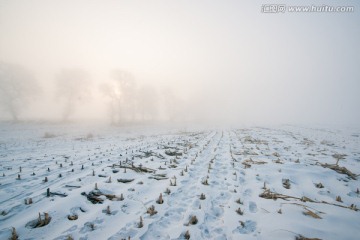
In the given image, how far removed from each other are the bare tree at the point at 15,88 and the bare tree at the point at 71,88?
531 cm

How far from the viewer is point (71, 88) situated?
42.5 m

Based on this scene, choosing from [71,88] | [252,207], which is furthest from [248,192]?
[71,88]

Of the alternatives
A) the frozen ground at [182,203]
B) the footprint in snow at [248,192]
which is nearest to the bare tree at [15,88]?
the frozen ground at [182,203]

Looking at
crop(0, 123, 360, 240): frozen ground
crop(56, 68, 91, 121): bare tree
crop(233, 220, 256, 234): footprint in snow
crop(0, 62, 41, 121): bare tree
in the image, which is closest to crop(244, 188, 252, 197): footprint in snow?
crop(0, 123, 360, 240): frozen ground

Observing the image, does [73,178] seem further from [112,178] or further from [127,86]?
[127,86]

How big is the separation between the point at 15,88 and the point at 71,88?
33.5 ft

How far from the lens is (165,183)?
6016 millimetres

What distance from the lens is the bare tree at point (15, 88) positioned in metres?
36.0

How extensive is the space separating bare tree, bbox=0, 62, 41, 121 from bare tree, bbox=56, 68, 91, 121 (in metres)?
5.31

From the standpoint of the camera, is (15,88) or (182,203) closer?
(182,203)

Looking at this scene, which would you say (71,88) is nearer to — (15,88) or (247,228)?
(15,88)

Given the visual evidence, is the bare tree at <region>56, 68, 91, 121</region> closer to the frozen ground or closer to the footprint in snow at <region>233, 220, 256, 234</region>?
the frozen ground

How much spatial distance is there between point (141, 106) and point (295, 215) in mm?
59560

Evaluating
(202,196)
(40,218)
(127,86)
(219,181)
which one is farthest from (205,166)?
(127,86)
